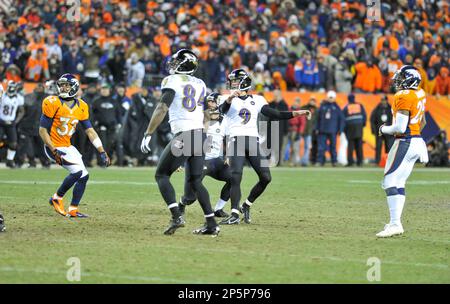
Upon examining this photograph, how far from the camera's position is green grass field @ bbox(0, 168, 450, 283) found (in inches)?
316

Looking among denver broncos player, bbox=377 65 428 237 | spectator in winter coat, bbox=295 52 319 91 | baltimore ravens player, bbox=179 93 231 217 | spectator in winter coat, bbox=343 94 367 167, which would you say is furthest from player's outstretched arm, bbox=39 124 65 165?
spectator in winter coat, bbox=295 52 319 91

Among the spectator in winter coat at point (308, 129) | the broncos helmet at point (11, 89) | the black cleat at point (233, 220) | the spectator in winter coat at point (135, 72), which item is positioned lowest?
the black cleat at point (233, 220)

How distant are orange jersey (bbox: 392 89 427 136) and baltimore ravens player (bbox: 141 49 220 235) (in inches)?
90.3

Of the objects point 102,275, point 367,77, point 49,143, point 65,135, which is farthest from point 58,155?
point 367,77

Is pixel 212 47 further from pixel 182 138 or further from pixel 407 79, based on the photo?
pixel 182 138

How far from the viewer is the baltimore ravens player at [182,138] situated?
1028 cm

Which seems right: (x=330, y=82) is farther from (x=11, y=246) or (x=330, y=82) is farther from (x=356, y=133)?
(x=11, y=246)

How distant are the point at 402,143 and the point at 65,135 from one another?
460 cm

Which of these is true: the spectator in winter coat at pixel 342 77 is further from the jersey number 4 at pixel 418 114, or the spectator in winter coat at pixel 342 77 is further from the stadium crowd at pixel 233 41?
the jersey number 4 at pixel 418 114

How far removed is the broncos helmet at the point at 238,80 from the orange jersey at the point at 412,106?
6.63 ft

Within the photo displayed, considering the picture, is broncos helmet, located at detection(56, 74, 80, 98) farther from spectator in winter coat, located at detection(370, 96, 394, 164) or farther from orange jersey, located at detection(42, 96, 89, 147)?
spectator in winter coat, located at detection(370, 96, 394, 164)

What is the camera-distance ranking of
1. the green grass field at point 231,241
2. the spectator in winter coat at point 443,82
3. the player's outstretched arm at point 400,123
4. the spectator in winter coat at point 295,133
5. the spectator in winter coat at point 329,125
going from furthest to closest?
the spectator in winter coat at point 443,82, the spectator in winter coat at point 295,133, the spectator in winter coat at point 329,125, the player's outstretched arm at point 400,123, the green grass field at point 231,241

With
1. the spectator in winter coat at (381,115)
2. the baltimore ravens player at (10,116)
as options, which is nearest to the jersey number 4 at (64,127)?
the baltimore ravens player at (10,116)

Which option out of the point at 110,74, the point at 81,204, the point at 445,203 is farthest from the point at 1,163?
the point at 445,203
